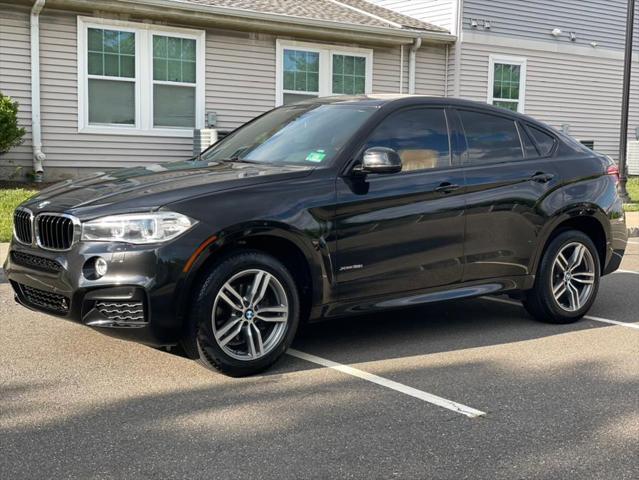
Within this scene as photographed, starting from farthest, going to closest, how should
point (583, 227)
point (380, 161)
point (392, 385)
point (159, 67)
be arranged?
point (159, 67), point (583, 227), point (380, 161), point (392, 385)

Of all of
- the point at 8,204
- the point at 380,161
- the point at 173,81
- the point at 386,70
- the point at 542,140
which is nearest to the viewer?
the point at 380,161

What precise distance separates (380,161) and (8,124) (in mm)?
9456

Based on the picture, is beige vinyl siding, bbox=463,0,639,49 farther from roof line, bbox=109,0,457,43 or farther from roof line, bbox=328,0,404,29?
roof line, bbox=328,0,404,29

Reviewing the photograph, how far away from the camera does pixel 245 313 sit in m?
4.95

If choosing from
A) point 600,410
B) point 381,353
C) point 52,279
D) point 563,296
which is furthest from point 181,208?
point 563,296

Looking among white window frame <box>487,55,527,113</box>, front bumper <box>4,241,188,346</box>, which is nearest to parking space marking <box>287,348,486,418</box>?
front bumper <box>4,241,188,346</box>

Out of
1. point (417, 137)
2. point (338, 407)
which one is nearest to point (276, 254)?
point (338, 407)

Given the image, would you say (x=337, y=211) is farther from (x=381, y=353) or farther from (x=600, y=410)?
(x=600, y=410)

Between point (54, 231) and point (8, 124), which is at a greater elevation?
point (8, 124)

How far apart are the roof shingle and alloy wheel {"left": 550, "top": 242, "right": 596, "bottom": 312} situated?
1032 cm

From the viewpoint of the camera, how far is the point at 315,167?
5.37m

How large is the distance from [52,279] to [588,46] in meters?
19.6

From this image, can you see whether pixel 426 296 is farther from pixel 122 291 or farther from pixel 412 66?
pixel 412 66

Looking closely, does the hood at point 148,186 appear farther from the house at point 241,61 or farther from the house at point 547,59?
the house at point 547,59
